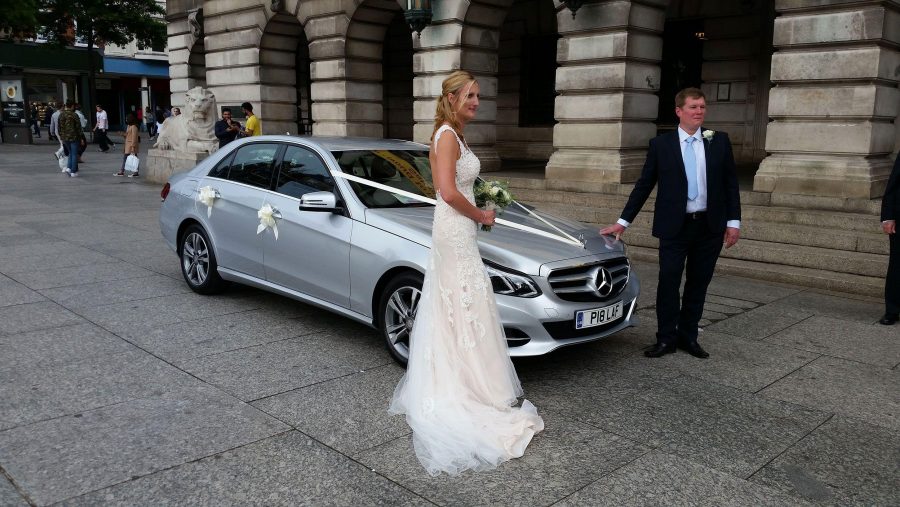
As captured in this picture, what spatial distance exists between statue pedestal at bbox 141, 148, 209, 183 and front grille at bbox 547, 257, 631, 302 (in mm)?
14068

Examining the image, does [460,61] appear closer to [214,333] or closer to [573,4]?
[573,4]

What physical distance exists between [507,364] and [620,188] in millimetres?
7762

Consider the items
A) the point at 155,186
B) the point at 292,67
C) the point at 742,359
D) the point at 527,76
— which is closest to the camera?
the point at 742,359

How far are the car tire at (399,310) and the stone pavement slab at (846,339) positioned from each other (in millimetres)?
3080

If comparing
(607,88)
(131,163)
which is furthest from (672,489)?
(131,163)

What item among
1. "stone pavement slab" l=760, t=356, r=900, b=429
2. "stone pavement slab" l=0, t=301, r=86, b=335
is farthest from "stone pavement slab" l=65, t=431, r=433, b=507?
"stone pavement slab" l=0, t=301, r=86, b=335

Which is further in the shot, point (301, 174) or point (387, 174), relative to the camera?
point (301, 174)

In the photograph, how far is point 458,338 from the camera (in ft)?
13.9

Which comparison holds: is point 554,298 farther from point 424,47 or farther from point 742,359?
point 424,47

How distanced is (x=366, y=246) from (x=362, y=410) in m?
1.33

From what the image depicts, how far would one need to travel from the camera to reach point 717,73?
1534 centimetres

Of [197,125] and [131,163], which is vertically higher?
[197,125]

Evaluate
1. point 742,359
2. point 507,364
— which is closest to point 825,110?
point 742,359

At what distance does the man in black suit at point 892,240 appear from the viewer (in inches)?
259
